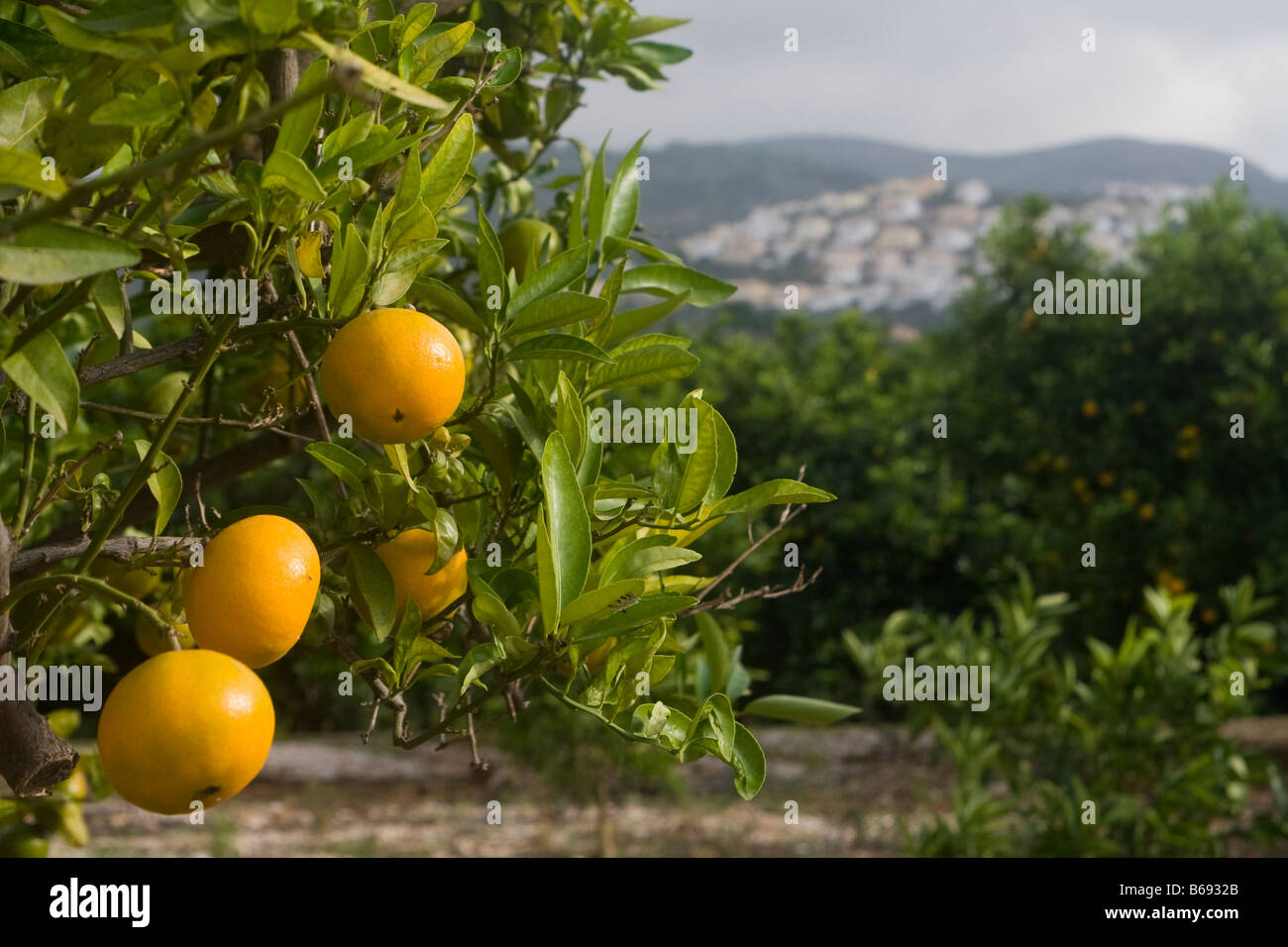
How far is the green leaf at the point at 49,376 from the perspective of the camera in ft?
1.74

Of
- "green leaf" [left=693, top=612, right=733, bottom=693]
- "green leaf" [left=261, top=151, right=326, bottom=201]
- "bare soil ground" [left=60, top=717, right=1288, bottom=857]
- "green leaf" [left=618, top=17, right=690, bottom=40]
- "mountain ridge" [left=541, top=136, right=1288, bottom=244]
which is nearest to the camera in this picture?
"green leaf" [left=261, top=151, right=326, bottom=201]

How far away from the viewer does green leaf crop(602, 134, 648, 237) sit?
0.91 metres

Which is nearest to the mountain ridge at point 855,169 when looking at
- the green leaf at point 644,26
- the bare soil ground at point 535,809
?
the bare soil ground at point 535,809

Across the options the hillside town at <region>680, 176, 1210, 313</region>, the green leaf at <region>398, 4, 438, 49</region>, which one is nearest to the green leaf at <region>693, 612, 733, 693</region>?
the green leaf at <region>398, 4, 438, 49</region>

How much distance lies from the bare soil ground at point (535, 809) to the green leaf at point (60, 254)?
3.26m

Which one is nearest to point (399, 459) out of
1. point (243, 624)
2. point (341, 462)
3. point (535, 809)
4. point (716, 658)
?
point (341, 462)

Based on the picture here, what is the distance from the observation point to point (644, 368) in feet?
2.67

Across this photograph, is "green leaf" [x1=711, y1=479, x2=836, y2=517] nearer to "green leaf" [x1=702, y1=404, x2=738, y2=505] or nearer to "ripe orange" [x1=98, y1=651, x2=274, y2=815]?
"green leaf" [x1=702, y1=404, x2=738, y2=505]

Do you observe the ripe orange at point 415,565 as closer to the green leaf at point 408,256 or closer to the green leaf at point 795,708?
the green leaf at point 408,256

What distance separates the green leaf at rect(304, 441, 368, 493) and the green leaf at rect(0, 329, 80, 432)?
163mm

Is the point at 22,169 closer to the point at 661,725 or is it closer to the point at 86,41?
the point at 86,41

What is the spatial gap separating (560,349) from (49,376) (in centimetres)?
31
